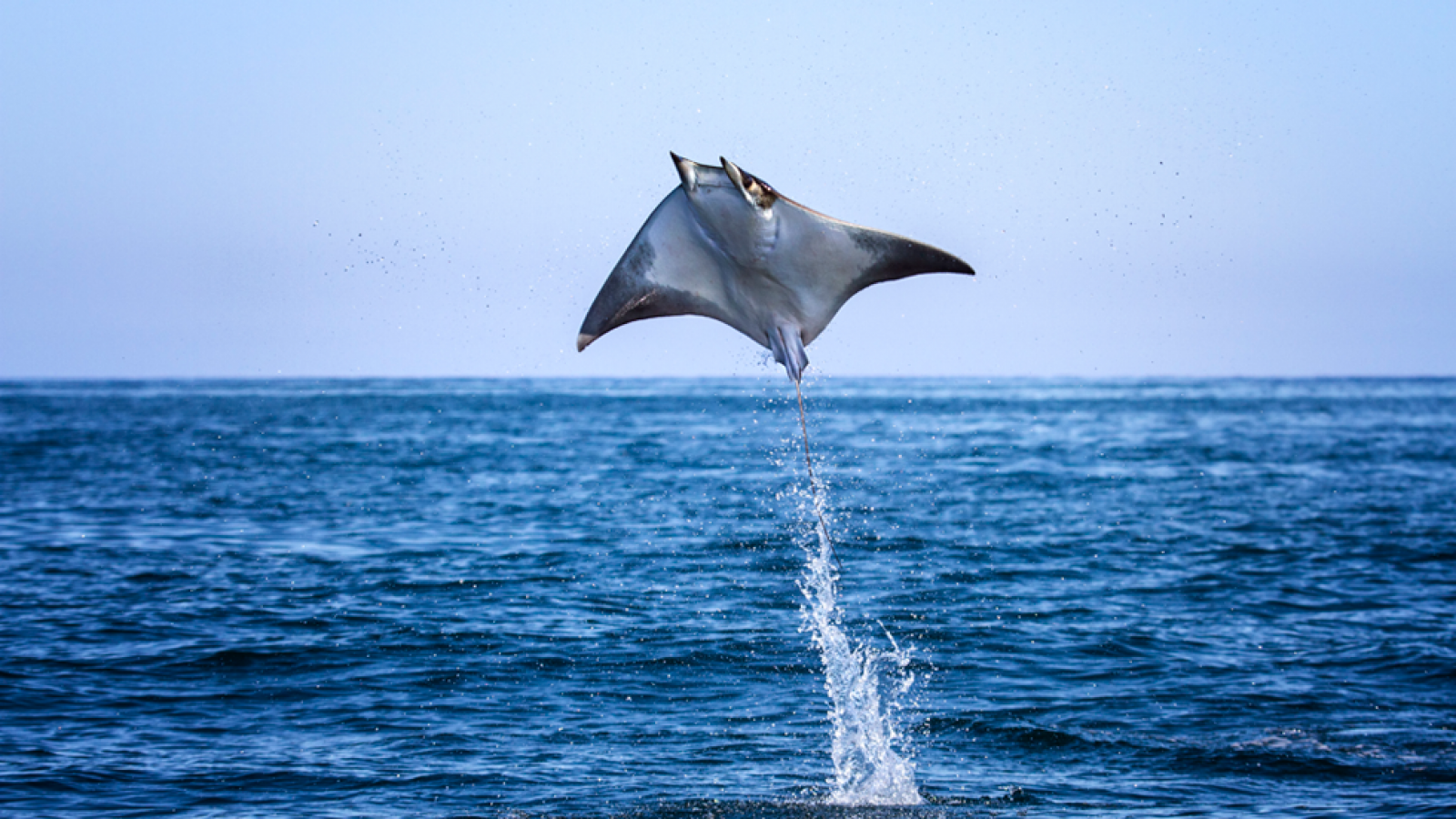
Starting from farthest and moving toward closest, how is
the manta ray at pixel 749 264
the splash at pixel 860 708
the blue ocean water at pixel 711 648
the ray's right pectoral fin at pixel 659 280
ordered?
the blue ocean water at pixel 711 648
the splash at pixel 860 708
the ray's right pectoral fin at pixel 659 280
the manta ray at pixel 749 264

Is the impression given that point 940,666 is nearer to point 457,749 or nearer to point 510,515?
point 457,749

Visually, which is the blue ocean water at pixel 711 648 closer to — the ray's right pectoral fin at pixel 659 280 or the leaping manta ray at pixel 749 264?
the leaping manta ray at pixel 749 264

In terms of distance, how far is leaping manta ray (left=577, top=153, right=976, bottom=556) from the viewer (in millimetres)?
7266

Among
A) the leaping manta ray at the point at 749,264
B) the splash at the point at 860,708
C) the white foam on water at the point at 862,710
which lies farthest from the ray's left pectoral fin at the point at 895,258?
the white foam on water at the point at 862,710

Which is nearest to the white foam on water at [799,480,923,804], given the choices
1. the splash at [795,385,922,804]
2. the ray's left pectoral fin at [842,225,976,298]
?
the splash at [795,385,922,804]

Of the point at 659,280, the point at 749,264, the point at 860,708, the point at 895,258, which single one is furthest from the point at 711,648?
the point at 895,258

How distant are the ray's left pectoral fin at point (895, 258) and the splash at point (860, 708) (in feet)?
3.06

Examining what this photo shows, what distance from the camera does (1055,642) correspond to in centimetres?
1303

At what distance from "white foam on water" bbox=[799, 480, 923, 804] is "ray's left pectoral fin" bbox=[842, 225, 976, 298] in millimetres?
1400

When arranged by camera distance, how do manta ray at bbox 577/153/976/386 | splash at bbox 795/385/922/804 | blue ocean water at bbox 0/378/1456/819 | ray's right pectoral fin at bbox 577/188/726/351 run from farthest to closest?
blue ocean water at bbox 0/378/1456/819 → splash at bbox 795/385/922/804 → ray's right pectoral fin at bbox 577/188/726/351 → manta ray at bbox 577/153/976/386

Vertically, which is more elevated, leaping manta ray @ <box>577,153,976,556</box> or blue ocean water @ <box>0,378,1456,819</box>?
leaping manta ray @ <box>577,153,976,556</box>

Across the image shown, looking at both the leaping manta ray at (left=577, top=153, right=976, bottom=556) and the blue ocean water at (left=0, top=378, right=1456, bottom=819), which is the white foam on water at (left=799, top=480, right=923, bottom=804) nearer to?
the blue ocean water at (left=0, top=378, right=1456, bottom=819)

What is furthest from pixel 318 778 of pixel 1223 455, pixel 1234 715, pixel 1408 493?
pixel 1223 455

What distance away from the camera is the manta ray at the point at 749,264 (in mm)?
7266
